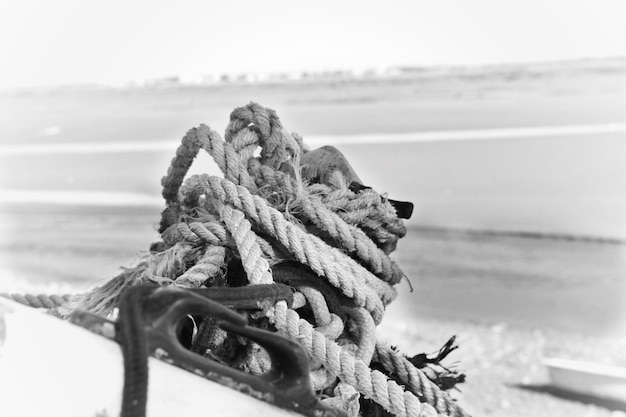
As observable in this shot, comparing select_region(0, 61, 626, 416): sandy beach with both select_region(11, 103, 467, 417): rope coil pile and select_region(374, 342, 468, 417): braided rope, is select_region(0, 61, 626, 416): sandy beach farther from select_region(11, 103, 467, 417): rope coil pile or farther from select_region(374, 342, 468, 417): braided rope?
select_region(374, 342, 468, 417): braided rope

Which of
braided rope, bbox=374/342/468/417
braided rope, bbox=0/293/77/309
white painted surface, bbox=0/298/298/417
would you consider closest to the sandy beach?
braided rope, bbox=0/293/77/309

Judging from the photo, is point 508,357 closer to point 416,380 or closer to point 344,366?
point 416,380

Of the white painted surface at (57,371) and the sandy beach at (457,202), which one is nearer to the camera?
the white painted surface at (57,371)

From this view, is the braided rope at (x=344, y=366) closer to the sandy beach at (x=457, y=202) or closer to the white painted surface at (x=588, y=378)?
the sandy beach at (x=457, y=202)

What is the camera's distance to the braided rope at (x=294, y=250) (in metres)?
0.70

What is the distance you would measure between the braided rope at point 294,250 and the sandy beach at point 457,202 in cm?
31

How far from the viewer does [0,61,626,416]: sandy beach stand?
95.9 inches

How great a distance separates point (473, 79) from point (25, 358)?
6.44 metres

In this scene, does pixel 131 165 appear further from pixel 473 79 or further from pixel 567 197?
pixel 473 79

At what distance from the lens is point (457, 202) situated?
141 inches

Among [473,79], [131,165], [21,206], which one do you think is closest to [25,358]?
[21,206]

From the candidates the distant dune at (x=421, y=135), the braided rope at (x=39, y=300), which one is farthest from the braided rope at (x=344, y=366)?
the distant dune at (x=421, y=135)

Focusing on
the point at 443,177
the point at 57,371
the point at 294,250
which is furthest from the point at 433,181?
the point at 57,371

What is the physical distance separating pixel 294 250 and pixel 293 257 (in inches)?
1.2
